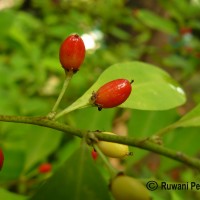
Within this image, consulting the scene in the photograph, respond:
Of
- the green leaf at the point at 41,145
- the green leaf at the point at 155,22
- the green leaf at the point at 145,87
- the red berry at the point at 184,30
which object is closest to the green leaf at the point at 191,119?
the green leaf at the point at 145,87

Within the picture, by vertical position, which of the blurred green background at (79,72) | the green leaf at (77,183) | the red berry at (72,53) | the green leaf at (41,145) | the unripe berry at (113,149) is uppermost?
the blurred green background at (79,72)

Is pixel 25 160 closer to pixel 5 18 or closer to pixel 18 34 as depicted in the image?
pixel 5 18

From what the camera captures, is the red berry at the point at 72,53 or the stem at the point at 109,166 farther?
the red berry at the point at 72,53

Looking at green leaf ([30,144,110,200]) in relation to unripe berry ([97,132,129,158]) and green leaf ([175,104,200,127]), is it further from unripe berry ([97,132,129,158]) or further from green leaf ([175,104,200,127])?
green leaf ([175,104,200,127])

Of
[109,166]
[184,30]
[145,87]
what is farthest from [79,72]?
[109,166]

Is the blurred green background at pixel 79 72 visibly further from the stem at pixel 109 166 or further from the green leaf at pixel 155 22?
the stem at pixel 109 166

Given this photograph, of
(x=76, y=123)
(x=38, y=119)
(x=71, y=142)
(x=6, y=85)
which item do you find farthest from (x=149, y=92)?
(x=6, y=85)

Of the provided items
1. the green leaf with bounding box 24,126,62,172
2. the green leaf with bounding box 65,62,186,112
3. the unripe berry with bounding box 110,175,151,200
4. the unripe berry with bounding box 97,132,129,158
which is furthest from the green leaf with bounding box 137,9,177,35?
the unripe berry with bounding box 110,175,151,200
